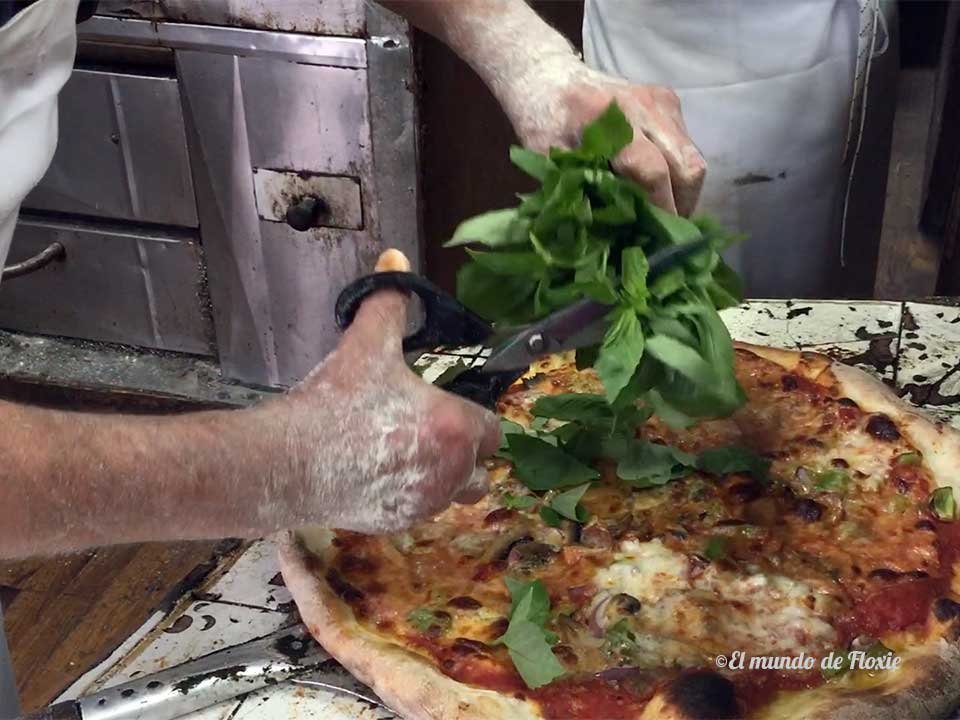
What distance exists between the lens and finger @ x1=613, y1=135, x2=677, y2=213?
3.97ft

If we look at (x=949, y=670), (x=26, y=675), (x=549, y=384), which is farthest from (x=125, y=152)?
(x=949, y=670)

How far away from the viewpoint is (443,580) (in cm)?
123

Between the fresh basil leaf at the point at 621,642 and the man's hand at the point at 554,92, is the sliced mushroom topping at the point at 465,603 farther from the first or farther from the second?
the man's hand at the point at 554,92

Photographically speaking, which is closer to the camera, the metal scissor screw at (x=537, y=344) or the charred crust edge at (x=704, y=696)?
the charred crust edge at (x=704, y=696)

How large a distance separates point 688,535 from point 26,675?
5.05ft

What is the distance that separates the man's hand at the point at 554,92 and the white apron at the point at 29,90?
45cm

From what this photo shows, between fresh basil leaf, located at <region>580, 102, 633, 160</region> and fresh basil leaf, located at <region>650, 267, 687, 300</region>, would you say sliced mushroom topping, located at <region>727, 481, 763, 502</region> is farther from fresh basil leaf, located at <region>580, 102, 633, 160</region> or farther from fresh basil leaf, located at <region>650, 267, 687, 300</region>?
fresh basil leaf, located at <region>580, 102, 633, 160</region>

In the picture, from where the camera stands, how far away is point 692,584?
118cm

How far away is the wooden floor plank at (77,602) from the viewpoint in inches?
85.6

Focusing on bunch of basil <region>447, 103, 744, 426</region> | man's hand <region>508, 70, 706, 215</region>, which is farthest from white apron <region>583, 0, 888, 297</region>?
bunch of basil <region>447, 103, 744, 426</region>

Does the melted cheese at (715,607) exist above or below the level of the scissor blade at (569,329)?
below

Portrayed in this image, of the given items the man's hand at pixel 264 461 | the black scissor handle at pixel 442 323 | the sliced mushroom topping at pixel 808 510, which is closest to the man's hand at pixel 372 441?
the man's hand at pixel 264 461

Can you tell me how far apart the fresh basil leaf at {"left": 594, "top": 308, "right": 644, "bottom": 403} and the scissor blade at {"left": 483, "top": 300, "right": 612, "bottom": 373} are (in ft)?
0.12

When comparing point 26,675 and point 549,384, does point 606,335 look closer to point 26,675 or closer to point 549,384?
point 549,384
